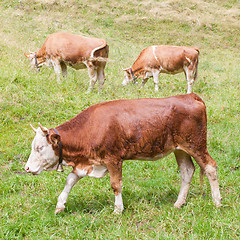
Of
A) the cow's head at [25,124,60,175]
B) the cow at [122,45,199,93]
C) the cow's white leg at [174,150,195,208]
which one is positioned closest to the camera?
the cow's head at [25,124,60,175]

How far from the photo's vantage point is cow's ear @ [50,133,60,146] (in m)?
4.56

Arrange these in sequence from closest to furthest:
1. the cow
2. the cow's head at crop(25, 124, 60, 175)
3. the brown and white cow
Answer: the cow's head at crop(25, 124, 60, 175), the brown and white cow, the cow

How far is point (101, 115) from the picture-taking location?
464 cm

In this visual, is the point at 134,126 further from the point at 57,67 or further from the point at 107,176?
the point at 57,67

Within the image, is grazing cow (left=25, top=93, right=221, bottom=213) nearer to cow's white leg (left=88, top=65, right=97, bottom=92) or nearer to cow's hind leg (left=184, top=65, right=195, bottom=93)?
cow's white leg (left=88, top=65, right=97, bottom=92)

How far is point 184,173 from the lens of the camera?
→ 16.4 ft

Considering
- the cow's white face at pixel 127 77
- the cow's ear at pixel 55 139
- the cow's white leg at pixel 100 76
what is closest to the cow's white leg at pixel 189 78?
the cow's white face at pixel 127 77

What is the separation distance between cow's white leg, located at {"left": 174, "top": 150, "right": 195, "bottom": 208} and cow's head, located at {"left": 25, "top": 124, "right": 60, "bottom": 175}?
176 cm

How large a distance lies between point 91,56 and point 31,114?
3483 millimetres

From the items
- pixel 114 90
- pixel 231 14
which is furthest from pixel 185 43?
pixel 114 90

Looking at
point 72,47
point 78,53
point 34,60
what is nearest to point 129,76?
point 78,53

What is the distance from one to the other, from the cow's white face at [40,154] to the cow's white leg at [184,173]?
177cm

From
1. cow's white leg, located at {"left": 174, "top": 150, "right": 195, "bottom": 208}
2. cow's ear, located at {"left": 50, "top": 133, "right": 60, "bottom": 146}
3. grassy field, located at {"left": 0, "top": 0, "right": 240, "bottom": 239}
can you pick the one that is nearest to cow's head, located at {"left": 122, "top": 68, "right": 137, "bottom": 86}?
grassy field, located at {"left": 0, "top": 0, "right": 240, "bottom": 239}

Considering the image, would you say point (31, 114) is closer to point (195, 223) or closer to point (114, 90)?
point (114, 90)
